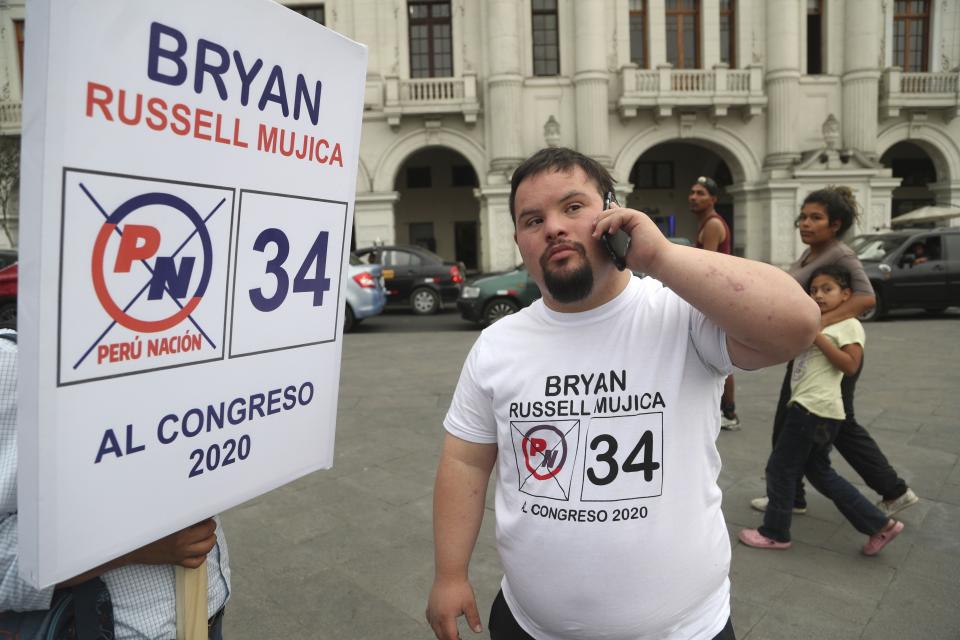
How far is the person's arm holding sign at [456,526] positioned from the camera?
1.60 metres

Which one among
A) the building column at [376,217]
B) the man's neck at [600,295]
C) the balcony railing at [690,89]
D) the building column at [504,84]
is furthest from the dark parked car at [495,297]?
the man's neck at [600,295]

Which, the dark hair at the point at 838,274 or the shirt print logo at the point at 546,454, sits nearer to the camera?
the shirt print logo at the point at 546,454

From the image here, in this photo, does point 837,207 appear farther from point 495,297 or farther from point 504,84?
point 504,84

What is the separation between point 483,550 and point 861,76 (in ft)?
70.1

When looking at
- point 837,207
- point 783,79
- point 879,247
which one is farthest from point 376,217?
point 837,207

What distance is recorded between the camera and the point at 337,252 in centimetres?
Result: 161

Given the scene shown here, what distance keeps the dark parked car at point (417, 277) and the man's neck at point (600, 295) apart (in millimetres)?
12620

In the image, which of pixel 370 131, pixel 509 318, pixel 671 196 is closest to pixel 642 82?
pixel 671 196

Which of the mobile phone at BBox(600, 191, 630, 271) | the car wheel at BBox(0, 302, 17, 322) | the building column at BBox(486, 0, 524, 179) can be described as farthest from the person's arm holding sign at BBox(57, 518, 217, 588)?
the building column at BBox(486, 0, 524, 179)

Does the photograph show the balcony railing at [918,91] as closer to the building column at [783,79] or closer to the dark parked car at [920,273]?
the building column at [783,79]

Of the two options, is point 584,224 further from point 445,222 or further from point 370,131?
point 445,222

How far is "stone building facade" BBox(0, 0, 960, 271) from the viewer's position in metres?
19.3

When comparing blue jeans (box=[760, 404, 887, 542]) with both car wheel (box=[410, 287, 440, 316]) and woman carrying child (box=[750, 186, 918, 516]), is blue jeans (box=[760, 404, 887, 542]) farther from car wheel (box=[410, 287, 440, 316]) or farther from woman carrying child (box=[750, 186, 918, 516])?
car wheel (box=[410, 287, 440, 316])

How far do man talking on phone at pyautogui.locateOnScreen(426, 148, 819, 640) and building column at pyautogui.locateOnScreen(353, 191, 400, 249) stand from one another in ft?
59.8
